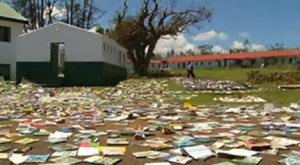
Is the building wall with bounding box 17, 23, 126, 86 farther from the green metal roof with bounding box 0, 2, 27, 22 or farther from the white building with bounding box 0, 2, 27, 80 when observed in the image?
the green metal roof with bounding box 0, 2, 27, 22

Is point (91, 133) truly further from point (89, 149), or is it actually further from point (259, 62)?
point (259, 62)

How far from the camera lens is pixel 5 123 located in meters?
9.26

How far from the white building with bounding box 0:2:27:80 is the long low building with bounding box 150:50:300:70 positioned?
30740mm

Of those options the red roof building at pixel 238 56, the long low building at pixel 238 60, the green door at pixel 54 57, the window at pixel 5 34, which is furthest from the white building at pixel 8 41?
the red roof building at pixel 238 56

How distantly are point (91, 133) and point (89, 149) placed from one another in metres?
1.22

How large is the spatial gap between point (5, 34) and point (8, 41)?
0.55 metres

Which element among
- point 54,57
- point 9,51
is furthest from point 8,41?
point 54,57

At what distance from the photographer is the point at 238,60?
75125mm

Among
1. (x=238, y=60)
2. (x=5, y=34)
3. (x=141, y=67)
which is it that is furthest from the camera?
(x=238, y=60)

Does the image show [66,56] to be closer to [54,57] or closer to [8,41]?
[54,57]

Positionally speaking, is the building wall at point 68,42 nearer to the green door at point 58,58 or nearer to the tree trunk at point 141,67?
the green door at point 58,58

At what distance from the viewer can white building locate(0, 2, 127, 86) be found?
27812mm

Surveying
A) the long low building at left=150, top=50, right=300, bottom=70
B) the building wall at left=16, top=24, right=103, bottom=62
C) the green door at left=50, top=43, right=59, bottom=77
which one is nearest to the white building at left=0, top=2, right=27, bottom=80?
the building wall at left=16, top=24, right=103, bottom=62

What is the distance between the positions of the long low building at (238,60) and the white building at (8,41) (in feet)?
101
